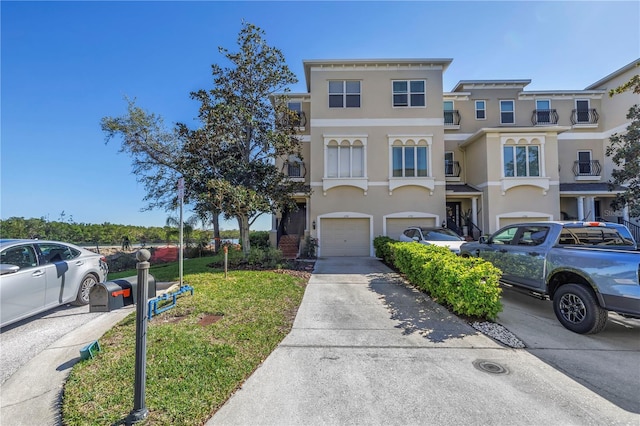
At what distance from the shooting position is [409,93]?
47.6ft

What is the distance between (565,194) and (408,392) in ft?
57.6

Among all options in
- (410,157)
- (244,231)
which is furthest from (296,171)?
(244,231)

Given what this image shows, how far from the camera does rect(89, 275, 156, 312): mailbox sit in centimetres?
248

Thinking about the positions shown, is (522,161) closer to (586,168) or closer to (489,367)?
(586,168)

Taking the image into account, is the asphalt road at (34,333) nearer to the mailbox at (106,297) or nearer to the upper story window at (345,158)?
the mailbox at (106,297)

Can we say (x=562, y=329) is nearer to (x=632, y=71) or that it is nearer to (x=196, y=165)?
(x=196, y=165)

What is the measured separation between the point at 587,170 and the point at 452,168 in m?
8.62

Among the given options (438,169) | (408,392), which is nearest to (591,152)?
(438,169)

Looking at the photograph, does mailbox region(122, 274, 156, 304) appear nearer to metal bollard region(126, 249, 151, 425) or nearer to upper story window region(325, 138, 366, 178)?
metal bollard region(126, 249, 151, 425)

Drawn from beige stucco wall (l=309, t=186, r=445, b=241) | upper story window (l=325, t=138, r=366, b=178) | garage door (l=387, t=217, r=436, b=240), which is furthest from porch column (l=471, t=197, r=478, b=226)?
upper story window (l=325, t=138, r=366, b=178)

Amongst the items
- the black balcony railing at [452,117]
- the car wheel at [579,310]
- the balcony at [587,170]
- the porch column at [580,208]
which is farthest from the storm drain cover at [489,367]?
the balcony at [587,170]

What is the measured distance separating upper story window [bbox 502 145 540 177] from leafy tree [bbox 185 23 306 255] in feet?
38.1

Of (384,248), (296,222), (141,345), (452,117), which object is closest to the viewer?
(141,345)

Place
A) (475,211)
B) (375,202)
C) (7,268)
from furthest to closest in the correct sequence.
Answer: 1. (475,211)
2. (375,202)
3. (7,268)
